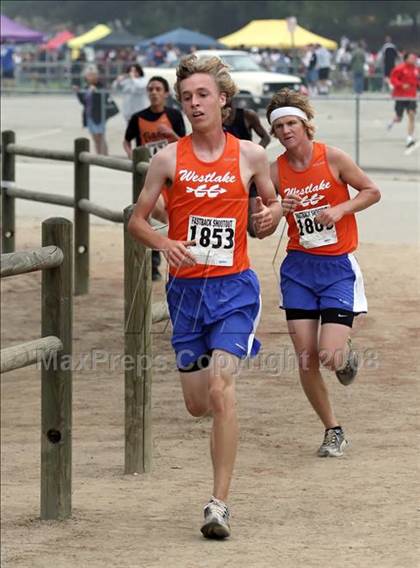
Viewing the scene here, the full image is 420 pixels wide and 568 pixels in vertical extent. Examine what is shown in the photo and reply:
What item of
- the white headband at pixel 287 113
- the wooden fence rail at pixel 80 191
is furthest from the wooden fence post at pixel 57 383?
the wooden fence rail at pixel 80 191

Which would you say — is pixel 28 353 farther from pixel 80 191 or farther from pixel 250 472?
pixel 80 191

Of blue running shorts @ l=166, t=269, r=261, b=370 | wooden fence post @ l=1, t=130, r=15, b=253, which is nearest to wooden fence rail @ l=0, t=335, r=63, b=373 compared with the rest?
blue running shorts @ l=166, t=269, r=261, b=370

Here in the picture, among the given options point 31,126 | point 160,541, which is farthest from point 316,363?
point 31,126

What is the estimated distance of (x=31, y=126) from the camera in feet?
110

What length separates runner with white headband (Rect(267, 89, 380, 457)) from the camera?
7262mm

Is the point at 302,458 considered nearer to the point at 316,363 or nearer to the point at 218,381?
the point at 316,363

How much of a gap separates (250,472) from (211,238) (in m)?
1.71

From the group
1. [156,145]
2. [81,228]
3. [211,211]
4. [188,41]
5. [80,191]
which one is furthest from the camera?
[188,41]

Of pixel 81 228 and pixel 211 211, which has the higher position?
pixel 211 211

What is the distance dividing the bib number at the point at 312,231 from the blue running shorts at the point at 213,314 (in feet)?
3.52

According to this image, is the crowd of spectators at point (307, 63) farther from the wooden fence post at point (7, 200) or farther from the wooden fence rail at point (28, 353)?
the wooden fence rail at point (28, 353)

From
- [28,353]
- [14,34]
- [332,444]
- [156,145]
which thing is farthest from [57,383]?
[14,34]

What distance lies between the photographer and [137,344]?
723cm

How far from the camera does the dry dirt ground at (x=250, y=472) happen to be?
5867 millimetres
